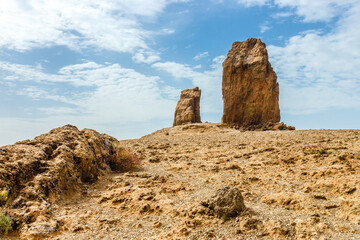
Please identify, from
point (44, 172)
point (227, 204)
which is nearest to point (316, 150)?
point (227, 204)

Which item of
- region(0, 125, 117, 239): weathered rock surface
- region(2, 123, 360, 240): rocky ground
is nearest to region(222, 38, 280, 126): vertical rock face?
region(2, 123, 360, 240): rocky ground

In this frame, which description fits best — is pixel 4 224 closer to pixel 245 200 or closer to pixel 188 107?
pixel 245 200

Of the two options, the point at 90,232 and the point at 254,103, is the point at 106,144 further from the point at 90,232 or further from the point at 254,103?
the point at 254,103

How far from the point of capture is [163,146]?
15531mm

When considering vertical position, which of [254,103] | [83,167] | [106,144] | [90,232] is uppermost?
[254,103]

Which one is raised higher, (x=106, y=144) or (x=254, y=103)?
(x=254, y=103)

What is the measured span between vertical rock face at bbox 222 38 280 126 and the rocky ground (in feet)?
60.4

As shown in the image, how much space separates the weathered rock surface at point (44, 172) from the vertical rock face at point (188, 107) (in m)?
26.2

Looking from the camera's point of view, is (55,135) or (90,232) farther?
(55,135)

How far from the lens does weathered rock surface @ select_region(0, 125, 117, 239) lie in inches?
202

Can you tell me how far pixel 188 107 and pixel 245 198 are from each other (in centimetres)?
3106

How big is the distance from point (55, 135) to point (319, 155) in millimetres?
9211

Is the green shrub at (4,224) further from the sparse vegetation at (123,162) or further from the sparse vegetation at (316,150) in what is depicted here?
the sparse vegetation at (316,150)

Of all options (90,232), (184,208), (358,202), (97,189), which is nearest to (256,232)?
(184,208)
